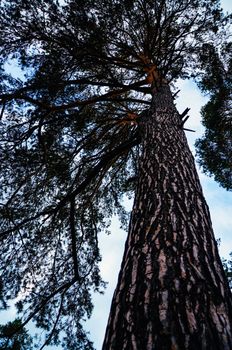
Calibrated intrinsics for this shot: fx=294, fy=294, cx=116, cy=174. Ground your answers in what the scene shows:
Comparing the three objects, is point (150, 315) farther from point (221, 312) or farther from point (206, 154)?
point (206, 154)

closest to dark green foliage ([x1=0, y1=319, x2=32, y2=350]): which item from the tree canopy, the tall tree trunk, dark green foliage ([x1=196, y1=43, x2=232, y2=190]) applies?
the tree canopy

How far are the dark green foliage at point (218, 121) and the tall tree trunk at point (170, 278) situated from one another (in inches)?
182

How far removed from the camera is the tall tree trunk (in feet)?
4.18

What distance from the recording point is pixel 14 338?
162 inches

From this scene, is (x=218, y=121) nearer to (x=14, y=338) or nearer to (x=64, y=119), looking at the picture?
(x=64, y=119)

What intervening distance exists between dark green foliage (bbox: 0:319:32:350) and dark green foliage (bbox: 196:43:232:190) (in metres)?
5.99

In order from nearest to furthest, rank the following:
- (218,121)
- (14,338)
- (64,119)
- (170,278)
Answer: (170,278) < (14,338) < (64,119) < (218,121)

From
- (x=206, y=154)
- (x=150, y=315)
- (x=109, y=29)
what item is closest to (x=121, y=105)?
(x=109, y=29)

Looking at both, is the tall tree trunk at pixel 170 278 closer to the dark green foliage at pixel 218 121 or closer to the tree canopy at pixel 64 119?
the tree canopy at pixel 64 119

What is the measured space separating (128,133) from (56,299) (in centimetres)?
395

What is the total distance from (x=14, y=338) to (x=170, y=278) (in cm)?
351

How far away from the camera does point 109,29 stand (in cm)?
587

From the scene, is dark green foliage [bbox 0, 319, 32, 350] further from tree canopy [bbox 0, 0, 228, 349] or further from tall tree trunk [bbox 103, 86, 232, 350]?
tall tree trunk [bbox 103, 86, 232, 350]

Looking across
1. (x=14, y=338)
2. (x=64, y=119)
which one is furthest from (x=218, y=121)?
(x=14, y=338)
